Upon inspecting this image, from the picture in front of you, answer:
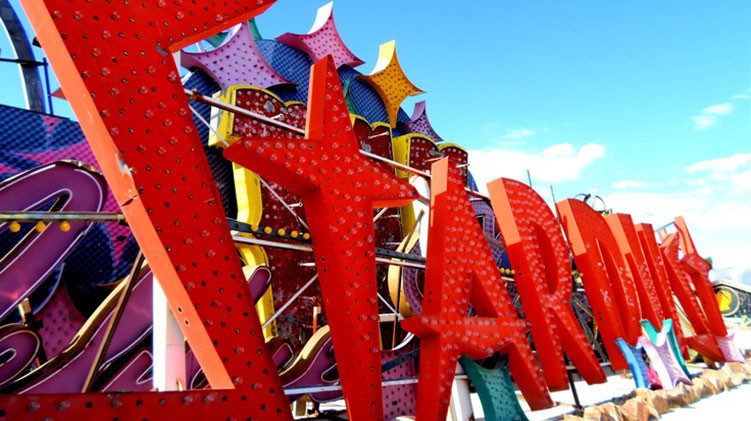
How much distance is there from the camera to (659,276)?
425 inches

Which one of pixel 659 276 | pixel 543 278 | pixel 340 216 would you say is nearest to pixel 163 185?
pixel 340 216

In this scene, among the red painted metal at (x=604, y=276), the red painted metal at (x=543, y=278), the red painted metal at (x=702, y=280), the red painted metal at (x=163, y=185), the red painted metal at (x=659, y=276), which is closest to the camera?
the red painted metal at (x=163, y=185)

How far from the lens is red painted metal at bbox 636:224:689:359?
10383 millimetres

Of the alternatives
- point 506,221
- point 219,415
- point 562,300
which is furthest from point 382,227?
point 219,415

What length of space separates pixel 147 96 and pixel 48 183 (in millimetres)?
1716

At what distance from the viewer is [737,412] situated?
8.21m

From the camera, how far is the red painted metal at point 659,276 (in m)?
10.4

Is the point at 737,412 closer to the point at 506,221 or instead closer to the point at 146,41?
the point at 506,221

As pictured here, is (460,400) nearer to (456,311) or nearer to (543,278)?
(456,311)

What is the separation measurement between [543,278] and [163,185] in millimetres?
5576

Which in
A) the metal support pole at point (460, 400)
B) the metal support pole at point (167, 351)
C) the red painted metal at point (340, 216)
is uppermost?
the red painted metal at point (340, 216)

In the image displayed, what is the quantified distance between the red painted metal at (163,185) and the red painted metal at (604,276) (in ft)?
21.1

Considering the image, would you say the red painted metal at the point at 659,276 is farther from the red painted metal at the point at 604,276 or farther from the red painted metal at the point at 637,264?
the red painted metal at the point at 604,276

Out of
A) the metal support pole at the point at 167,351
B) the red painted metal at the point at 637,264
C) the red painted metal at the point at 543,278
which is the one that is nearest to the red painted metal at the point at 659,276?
the red painted metal at the point at 637,264
